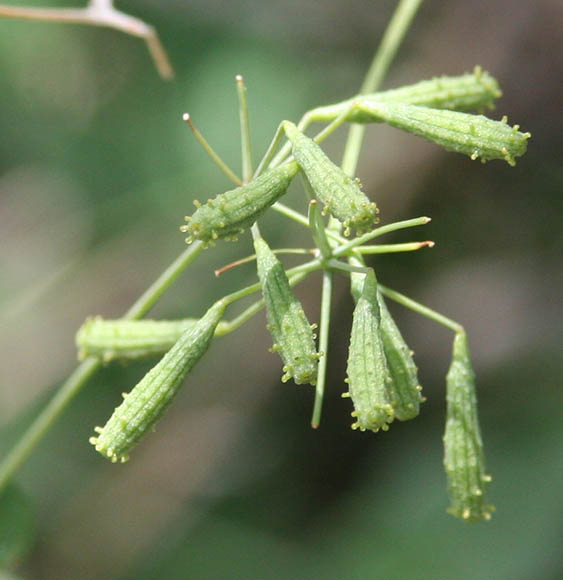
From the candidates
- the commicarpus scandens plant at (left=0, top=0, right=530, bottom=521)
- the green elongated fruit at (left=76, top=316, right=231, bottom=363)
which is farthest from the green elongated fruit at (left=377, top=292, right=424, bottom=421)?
the green elongated fruit at (left=76, top=316, right=231, bottom=363)

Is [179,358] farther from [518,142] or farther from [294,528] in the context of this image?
[294,528]

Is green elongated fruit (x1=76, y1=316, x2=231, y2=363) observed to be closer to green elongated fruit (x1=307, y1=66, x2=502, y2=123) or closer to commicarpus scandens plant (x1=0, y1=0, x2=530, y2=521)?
commicarpus scandens plant (x1=0, y1=0, x2=530, y2=521)

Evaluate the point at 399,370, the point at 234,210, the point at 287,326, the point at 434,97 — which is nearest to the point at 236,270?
the point at 434,97

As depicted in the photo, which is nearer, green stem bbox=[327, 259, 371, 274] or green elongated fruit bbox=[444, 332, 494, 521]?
green stem bbox=[327, 259, 371, 274]

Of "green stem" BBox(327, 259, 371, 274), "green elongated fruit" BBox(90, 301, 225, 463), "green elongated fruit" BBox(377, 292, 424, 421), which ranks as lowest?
"green elongated fruit" BBox(90, 301, 225, 463)

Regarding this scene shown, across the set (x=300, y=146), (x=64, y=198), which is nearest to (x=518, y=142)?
(x=300, y=146)
